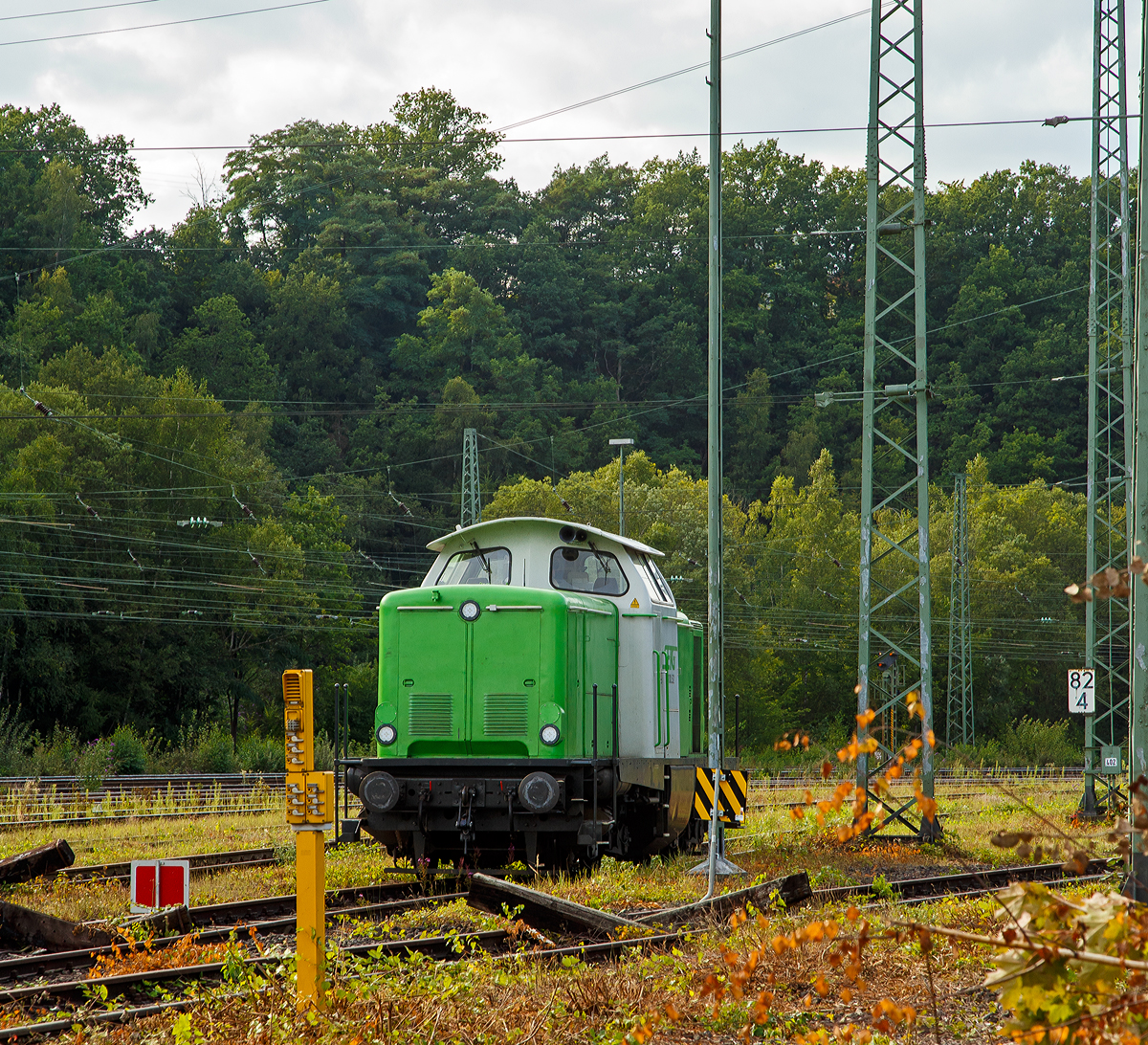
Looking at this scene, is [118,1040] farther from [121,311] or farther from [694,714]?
[121,311]

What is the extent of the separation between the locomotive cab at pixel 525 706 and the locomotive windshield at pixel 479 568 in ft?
0.05

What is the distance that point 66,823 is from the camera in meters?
18.5

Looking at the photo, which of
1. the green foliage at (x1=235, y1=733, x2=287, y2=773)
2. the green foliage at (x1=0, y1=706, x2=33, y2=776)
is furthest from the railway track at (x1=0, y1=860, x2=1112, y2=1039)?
the green foliage at (x1=235, y1=733, x2=287, y2=773)

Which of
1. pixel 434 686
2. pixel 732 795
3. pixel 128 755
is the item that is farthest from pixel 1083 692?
pixel 128 755

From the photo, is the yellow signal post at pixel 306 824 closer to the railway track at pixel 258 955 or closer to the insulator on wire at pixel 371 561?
the railway track at pixel 258 955

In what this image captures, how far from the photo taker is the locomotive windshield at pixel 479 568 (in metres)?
13.1

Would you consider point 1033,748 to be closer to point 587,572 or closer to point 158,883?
point 587,572

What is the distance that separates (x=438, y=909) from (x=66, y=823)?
10.2 metres

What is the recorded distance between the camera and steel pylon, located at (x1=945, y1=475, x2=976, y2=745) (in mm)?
43312

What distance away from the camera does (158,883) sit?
27.0 feet

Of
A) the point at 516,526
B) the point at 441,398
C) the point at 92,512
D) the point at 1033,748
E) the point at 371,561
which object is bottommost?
the point at 1033,748

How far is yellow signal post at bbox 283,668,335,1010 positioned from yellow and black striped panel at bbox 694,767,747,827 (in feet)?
20.3

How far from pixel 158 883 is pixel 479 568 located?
561 centimetres

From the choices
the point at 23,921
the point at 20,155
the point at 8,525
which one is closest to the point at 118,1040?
the point at 23,921
